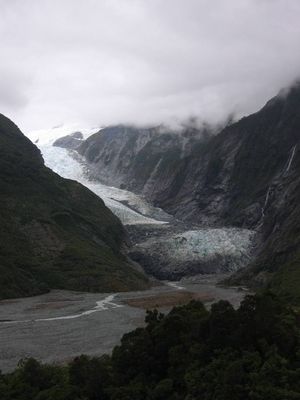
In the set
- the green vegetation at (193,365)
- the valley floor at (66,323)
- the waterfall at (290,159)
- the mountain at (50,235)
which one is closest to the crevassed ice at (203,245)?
the mountain at (50,235)

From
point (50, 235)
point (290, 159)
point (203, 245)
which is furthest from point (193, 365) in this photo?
point (290, 159)

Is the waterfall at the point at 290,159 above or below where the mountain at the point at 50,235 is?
above

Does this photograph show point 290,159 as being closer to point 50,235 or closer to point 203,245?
point 203,245

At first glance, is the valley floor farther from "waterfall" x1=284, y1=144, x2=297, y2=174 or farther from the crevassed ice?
"waterfall" x1=284, y1=144, x2=297, y2=174

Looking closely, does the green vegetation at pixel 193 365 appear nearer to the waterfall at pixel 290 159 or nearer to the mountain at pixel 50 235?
the mountain at pixel 50 235

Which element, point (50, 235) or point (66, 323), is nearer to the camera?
point (66, 323)

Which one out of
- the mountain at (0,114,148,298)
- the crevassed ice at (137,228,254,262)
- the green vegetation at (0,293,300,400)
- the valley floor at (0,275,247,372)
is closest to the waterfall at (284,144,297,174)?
the crevassed ice at (137,228,254,262)
